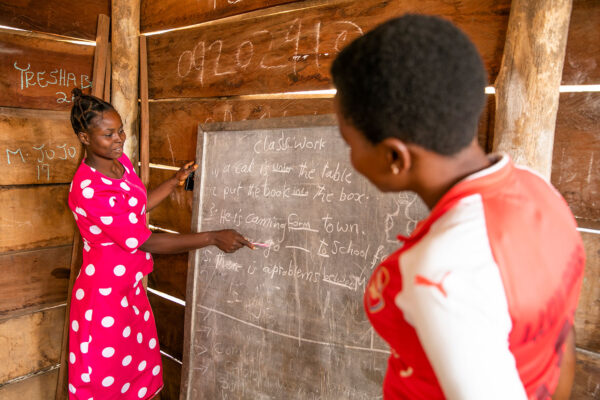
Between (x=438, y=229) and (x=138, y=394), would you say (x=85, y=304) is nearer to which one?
(x=138, y=394)

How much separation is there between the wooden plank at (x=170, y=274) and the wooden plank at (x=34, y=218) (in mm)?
523

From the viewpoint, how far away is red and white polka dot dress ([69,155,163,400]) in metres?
1.57

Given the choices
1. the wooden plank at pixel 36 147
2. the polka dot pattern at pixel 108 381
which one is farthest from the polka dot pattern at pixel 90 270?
the wooden plank at pixel 36 147

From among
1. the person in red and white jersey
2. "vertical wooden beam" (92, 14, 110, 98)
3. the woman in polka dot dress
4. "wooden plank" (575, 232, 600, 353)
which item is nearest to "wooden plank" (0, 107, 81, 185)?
"vertical wooden beam" (92, 14, 110, 98)

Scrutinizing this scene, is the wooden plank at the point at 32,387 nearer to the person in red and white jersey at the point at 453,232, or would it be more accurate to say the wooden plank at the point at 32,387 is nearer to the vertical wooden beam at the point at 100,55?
the vertical wooden beam at the point at 100,55

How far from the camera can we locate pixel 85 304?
5.58ft

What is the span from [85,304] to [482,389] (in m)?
1.72

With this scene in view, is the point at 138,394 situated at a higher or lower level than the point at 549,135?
lower

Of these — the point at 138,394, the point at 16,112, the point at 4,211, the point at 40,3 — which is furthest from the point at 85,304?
the point at 40,3

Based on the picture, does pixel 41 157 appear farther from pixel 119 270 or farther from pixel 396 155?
pixel 396 155

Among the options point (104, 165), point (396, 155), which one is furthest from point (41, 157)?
point (396, 155)

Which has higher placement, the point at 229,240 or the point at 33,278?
the point at 229,240

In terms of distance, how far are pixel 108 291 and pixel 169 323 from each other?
0.66 meters

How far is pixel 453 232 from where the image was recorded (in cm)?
49
